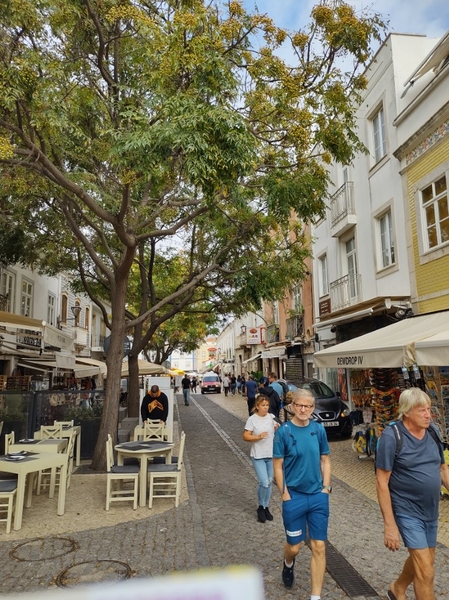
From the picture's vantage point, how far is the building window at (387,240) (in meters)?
14.1

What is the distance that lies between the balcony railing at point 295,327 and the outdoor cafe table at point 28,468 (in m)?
17.6

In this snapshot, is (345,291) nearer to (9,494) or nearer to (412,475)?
(9,494)

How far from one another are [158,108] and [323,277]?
527 inches

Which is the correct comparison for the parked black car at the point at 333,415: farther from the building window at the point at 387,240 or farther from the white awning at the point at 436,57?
the white awning at the point at 436,57

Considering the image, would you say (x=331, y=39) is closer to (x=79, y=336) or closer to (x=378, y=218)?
(x=378, y=218)

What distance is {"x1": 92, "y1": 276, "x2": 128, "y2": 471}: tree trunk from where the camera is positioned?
935 cm

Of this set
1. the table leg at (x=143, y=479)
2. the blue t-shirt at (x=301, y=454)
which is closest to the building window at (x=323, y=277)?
the table leg at (x=143, y=479)

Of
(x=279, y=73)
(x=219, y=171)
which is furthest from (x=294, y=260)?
(x=219, y=171)

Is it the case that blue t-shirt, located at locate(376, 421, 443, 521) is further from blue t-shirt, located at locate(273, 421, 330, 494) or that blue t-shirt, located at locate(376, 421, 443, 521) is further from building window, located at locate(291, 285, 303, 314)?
building window, located at locate(291, 285, 303, 314)

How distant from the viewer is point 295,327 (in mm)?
24031

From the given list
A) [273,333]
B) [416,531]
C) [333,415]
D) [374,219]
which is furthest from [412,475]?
[273,333]

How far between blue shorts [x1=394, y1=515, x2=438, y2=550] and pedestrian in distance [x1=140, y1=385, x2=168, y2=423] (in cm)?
723

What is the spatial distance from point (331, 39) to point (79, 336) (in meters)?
23.7

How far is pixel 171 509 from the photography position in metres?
6.79
